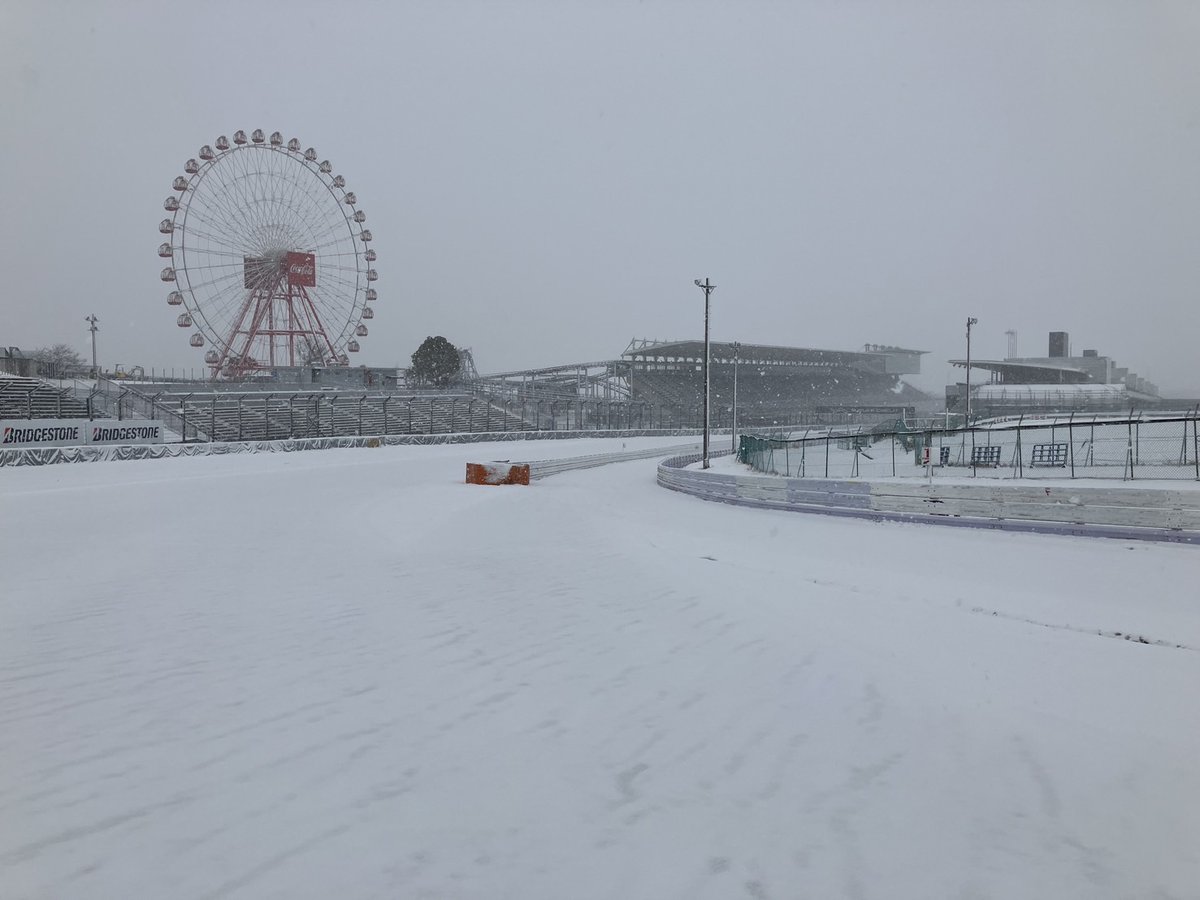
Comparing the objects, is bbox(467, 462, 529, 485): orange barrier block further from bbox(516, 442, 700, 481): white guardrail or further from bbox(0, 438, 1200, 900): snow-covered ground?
bbox(0, 438, 1200, 900): snow-covered ground

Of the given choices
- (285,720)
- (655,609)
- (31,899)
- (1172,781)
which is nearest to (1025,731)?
(1172,781)

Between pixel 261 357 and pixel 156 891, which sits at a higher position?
pixel 261 357

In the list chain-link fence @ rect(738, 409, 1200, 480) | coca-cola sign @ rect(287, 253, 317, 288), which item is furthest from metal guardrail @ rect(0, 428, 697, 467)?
chain-link fence @ rect(738, 409, 1200, 480)

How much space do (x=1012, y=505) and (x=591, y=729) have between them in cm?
1449

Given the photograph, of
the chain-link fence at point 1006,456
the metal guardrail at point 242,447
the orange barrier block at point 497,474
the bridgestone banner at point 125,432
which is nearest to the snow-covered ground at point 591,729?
the chain-link fence at point 1006,456

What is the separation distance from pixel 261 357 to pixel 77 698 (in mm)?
64457

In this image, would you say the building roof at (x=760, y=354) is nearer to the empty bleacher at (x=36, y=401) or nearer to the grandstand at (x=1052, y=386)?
the grandstand at (x=1052, y=386)

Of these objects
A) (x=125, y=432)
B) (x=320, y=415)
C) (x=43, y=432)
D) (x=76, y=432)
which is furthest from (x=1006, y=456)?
(x=320, y=415)

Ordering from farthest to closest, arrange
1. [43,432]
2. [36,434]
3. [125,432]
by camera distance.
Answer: [125,432], [43,432], [36,434]

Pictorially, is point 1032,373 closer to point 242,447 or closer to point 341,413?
point 341,413

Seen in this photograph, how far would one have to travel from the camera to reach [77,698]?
595cm

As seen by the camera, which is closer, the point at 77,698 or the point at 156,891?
the point at 156,891

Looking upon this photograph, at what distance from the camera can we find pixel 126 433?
34.0m

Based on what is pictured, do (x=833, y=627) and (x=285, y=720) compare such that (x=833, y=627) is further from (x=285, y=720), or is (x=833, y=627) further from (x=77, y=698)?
(x=77, y=698)
